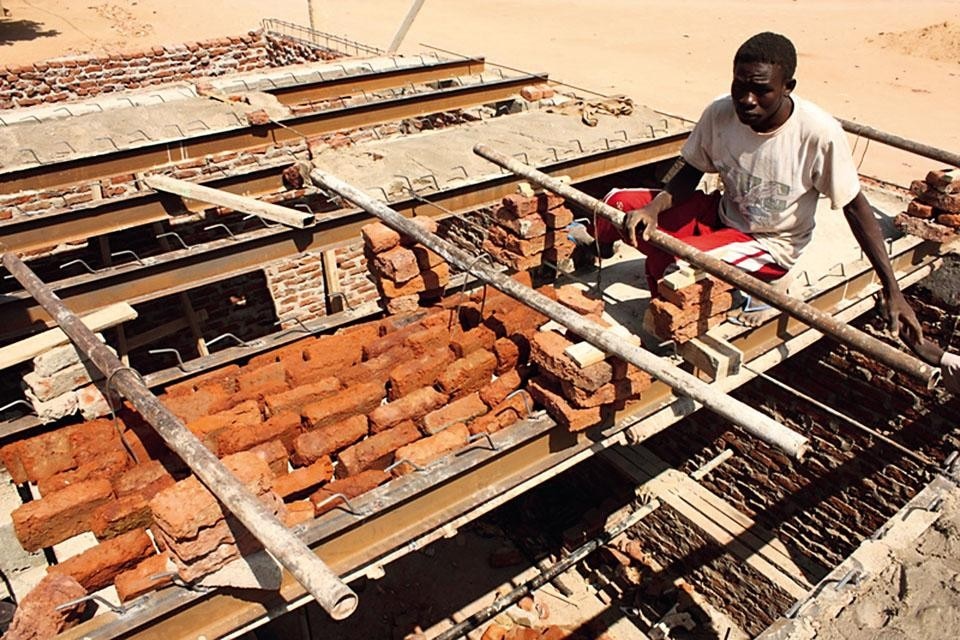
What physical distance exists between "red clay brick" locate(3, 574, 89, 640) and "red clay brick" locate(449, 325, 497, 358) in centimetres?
252

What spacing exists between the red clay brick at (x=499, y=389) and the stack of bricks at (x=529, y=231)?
129 centimetres

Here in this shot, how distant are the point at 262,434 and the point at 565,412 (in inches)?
68.6

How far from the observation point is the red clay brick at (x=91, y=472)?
3.90 metres

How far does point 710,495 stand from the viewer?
8.66 metres

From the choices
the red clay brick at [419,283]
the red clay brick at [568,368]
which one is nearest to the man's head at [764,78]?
the red clay brick at [568,368]

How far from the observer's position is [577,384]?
4066 millimetres

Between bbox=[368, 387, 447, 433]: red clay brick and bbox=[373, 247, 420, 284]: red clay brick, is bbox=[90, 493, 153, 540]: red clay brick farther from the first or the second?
bbox=[373, 247, 420, 284]: red clay brick

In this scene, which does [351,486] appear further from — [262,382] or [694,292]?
[694,292]

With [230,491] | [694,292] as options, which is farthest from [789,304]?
[230,491]

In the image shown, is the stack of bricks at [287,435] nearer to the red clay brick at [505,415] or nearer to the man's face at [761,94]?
the red clay brick at [505,415]

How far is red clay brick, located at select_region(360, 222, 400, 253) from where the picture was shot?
17.4 feet

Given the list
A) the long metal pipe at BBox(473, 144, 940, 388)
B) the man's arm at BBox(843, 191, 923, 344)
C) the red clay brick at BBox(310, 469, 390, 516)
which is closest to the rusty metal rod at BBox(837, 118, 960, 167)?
the man's arm at BBox(843, 191, 923, 344)

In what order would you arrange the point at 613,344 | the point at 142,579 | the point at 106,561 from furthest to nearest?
the point at 613,344
the point at 106,561
the point at 142,579

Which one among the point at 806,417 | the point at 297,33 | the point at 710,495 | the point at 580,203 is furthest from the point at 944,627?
the point at 297,33
